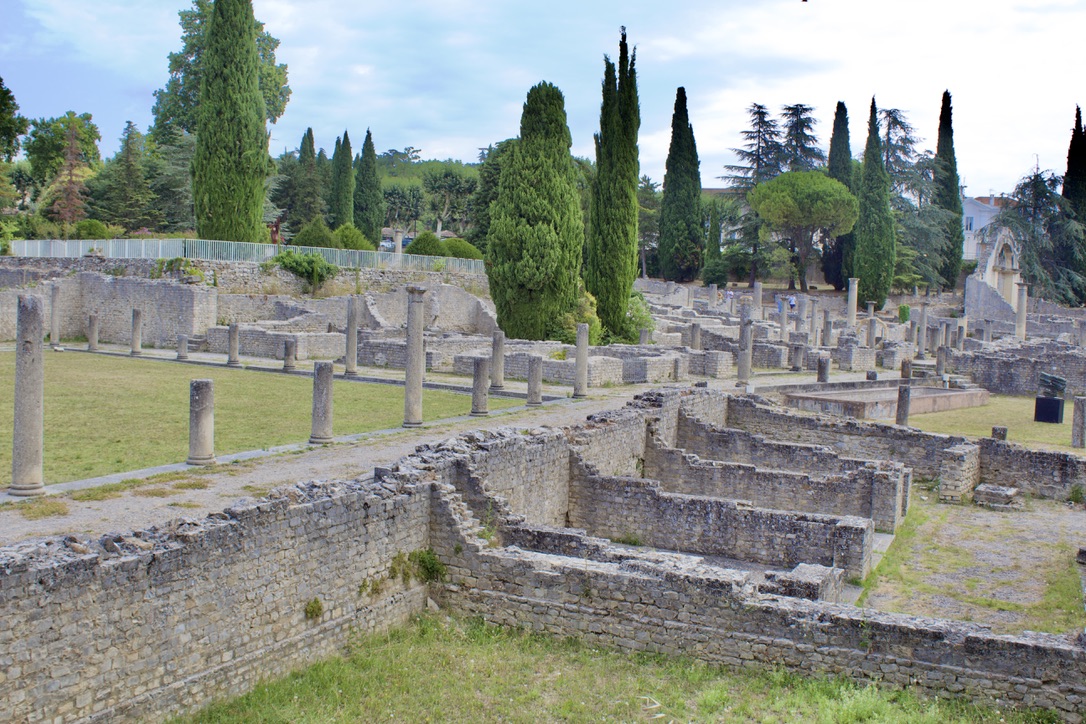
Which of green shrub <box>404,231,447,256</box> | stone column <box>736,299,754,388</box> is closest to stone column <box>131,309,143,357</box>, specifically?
green shrub <box>404,231,447,256</box>

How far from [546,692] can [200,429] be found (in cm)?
760

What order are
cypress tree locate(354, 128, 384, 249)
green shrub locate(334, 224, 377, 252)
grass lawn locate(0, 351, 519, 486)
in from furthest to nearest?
cypress tree locate(354, 128, 384, 249) < green shrub locate(334, 224, 377, 252) < grass lawn locate(0, 351, 519, 486)

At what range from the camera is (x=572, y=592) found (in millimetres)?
9555

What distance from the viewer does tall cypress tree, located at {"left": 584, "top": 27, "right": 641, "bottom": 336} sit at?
4106 centimetres

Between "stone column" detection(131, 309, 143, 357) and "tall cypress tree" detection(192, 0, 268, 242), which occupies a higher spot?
"tall cypress tree" detection(192, 0, 268, 242)

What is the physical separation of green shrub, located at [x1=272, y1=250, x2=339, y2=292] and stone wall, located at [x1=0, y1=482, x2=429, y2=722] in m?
33.8

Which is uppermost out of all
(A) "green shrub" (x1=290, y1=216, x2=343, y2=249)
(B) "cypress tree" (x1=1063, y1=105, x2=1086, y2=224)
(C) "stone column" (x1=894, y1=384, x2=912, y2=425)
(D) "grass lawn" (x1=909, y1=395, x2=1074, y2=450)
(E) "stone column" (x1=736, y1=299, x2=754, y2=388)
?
(B) "cypress tree" (x1=1063, y1=105, x2=1086, y2=224)

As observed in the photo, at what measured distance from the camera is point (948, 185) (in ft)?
243

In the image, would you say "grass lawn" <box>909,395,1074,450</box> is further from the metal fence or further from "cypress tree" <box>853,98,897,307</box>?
"cypress tree" <box>853,98,897,307</box>

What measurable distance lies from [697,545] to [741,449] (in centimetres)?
544

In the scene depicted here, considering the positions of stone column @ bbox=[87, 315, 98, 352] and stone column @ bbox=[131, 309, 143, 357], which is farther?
stone column @ bbox=[87, 315, 98, 352]

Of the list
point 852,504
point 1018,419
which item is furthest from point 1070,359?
point 852,504

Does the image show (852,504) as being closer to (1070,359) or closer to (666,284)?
(1070,359)

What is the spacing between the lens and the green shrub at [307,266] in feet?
139
